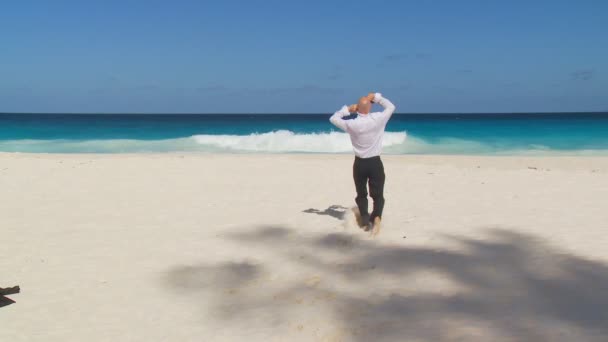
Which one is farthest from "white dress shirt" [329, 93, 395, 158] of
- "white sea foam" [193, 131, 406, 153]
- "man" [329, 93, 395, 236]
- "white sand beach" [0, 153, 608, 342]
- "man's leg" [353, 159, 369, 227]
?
"white sea foam" [193, 131, 406, 153]

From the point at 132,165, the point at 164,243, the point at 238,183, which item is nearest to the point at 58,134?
the point at 132,165

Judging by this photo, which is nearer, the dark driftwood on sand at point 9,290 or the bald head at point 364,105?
the dark driftwood on sand at point 9,290

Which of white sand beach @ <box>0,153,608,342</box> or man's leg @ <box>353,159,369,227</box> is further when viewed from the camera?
man's leg @ <box>353,159,369,227</box>

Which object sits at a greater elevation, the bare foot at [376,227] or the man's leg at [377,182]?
the man's leg at [377,182]

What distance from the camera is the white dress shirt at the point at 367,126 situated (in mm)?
5285

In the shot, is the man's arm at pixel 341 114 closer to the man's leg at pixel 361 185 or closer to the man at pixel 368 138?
the man at pixel 368 138

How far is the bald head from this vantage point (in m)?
5.31

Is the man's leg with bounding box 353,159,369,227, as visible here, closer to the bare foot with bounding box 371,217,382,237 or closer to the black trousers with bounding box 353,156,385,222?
the black trousers with bounding box 353,156,385,222

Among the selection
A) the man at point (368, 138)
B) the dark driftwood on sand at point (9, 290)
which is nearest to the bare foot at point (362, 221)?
the man at point (368, 138)

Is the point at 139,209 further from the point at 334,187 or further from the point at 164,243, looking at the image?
the point at 334,187

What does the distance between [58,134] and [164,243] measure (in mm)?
40388

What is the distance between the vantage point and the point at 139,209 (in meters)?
7.48

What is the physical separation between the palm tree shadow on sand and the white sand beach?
1 cm

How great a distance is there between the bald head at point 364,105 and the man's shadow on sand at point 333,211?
1913 millimetres
